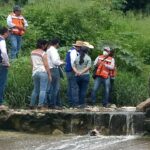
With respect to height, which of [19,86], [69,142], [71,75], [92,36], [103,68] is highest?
[92,36]

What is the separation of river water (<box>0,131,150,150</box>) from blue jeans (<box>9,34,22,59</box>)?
14.7 ft

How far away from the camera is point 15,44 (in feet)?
60.5

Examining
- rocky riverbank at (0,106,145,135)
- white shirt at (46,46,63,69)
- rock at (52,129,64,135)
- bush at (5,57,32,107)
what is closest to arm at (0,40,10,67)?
rocky riverbank at (0,106,145,135)

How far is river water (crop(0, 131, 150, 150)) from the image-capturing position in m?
12.5

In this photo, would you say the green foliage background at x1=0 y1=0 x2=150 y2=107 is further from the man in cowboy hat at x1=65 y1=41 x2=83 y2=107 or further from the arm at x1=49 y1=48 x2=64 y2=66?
the arm at x1=49 y1=48 x2=64 y2=66

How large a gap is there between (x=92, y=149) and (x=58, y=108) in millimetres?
3639

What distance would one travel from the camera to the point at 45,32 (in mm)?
21156

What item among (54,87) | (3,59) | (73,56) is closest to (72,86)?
(54,87)

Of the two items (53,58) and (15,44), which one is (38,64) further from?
(15,44)

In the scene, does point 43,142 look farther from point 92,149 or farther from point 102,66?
point 102,66

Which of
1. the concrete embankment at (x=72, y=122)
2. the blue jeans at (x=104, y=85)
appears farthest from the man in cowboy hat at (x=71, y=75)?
the concrete embankment at (x=72, y=122)

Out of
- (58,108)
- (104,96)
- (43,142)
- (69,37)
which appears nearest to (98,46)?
(69,37)

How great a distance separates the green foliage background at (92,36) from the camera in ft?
56.5

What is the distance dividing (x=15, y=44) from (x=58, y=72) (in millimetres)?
3256
